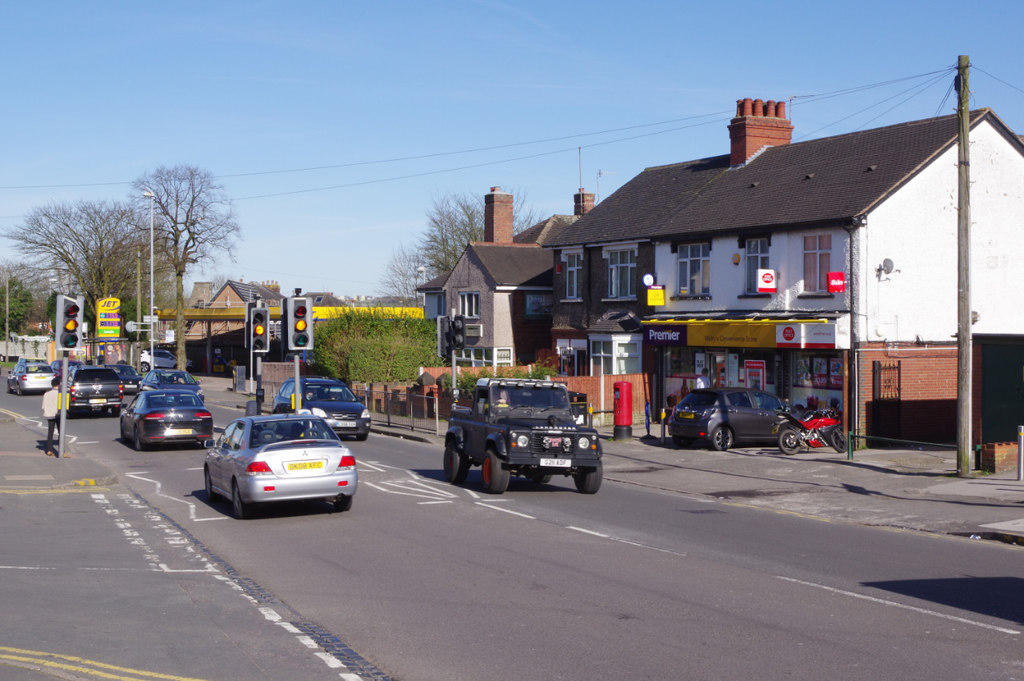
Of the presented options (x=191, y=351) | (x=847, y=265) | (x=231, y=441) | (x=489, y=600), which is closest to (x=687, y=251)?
(x=847, y=265)

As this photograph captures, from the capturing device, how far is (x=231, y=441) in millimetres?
15773

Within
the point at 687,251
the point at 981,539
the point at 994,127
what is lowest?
the point at 981,539

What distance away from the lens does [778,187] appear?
31.6 metres

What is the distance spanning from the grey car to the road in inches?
326

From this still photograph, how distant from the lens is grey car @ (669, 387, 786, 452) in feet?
83.0

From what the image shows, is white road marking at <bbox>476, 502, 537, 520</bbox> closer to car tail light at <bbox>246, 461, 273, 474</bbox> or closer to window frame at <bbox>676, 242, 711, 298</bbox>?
car tail light at <bbox>246, 461, 273, 474</bbox>

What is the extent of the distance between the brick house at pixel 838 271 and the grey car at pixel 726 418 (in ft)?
8.27

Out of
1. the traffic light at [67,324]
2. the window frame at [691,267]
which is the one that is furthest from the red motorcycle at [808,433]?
the traffic light at [67,324]

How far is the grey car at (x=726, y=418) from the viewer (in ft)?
83.0

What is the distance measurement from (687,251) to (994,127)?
31.7 feet

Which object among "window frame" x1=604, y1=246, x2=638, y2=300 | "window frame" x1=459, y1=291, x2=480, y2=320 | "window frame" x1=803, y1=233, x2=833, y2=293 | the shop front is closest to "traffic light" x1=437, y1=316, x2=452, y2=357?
the shop front

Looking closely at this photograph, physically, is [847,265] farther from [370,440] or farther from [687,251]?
[370,440]

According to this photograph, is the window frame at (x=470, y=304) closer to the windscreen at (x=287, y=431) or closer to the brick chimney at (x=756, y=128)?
the brick chimney at (x=756, y=128)

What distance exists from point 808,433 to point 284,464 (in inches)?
575
